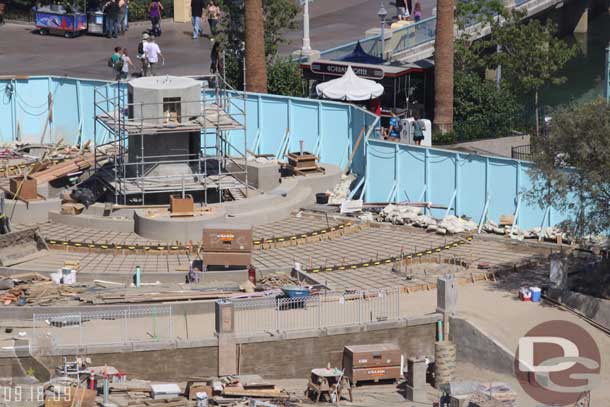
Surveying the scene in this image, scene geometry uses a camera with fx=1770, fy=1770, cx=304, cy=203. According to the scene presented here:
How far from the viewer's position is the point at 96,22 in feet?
268

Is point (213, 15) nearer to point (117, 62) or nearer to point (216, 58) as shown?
point (216, 58)

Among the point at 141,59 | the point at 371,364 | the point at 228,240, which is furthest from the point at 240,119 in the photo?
the point at 371,364

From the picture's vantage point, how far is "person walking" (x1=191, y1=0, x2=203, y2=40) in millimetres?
80500

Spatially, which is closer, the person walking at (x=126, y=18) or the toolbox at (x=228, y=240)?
the toolbox at (x=228, y=240)

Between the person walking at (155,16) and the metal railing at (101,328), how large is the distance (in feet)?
109

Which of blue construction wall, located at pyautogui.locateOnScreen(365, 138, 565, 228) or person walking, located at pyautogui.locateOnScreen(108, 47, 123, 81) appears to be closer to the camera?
blue construction wall, located at pyautogui.locateOnScreen(365, 138, 565, 228)

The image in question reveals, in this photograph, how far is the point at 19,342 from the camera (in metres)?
47.8

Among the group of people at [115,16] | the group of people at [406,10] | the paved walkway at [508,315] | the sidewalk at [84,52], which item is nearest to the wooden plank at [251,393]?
the paved walkway at [508,315]

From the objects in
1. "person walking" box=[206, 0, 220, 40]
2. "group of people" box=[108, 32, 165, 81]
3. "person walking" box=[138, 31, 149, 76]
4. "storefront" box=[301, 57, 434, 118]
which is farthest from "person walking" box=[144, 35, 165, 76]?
"person walking" box=[206, 0, 220, 40]

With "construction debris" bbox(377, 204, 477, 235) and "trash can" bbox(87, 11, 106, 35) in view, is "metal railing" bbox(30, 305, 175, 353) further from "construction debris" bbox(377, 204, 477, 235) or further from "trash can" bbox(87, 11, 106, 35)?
"trash can" bbox(87, 11, 106, 35)

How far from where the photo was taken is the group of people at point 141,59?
71.9 metres

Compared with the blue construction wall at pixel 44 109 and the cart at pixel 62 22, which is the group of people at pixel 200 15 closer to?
the cart at pixel 62 22

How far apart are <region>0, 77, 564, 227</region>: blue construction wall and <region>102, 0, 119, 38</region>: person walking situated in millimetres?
11655

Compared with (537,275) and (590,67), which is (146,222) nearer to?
(537,275)
